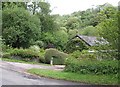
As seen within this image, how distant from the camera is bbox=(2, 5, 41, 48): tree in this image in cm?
3528

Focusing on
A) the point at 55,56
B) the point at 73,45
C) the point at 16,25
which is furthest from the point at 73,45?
the point at 55,56

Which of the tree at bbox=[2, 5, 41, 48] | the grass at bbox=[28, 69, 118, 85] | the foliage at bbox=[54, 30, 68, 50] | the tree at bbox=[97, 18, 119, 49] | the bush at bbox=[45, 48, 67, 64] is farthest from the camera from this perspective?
the foliage at bbox=[54, 30, 68, 50]


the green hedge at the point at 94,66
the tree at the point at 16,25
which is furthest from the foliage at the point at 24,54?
the green hedge at the point at 94,66

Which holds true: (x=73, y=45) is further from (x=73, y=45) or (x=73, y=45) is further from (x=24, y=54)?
(x=24, y=54)

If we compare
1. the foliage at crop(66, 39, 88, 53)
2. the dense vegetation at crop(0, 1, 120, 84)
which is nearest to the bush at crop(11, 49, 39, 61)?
the dense vegetation at crop(0, 1, 120, 84)

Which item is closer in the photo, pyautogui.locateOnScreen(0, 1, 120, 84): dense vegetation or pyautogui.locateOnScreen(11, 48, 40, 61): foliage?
pyautogui.locateOnScreen(0, 1, 120, 84): dense vegetation

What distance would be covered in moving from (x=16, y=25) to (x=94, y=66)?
18.3 meters

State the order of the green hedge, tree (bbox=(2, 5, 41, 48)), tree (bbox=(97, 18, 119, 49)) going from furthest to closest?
tree (bbox=(2, 5, 41, 48)) < the green hedge < tree (bbox=(97, 18, 119, 49))

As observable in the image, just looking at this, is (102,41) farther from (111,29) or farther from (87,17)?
(87,17)

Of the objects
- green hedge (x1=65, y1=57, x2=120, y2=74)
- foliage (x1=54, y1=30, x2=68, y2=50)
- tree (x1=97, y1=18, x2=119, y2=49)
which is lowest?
green hedge (x1=65, y1=57, x2=120, y2=74)

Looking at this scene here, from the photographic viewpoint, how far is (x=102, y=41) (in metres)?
18.2

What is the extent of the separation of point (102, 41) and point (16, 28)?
18.8 m

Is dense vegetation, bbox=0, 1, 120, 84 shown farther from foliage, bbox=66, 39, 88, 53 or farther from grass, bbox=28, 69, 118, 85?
grass, bbox=28, 69, 118, 85

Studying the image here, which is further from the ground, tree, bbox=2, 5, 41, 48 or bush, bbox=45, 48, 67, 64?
tree, bbox=2, 5, 41, 48
